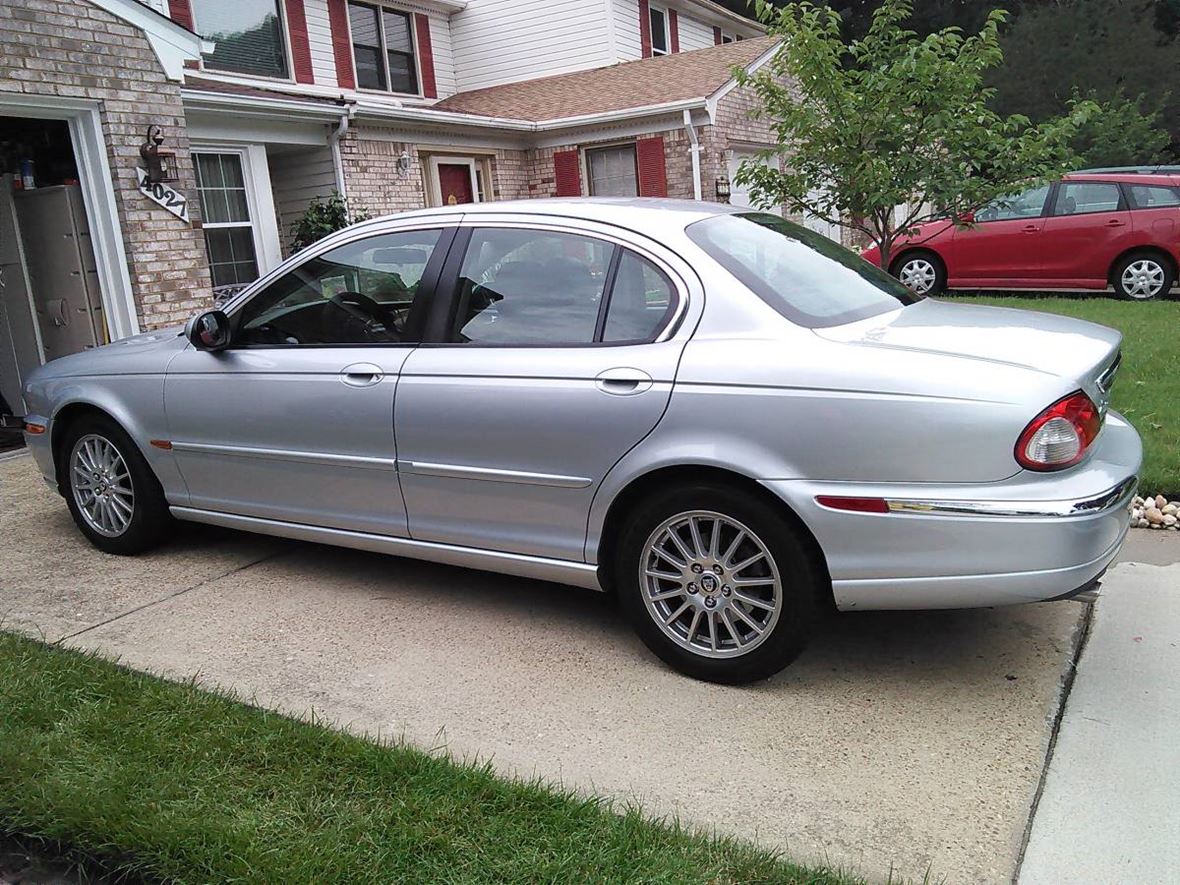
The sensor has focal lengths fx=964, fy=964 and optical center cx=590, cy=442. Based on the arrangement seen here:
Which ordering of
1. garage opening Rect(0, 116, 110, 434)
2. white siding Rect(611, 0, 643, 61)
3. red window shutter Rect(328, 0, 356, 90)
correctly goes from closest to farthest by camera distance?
garage opening Rect(0, 116, 110, 434) < red window shutter Rect(328, 0, 356, 90) < white siding Rect(611, 0, 643, 61)

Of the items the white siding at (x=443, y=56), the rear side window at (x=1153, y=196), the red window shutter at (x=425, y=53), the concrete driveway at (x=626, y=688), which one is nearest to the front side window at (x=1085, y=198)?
the rear side window at (x=1153, y=196)

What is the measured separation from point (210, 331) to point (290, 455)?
0.72 meters

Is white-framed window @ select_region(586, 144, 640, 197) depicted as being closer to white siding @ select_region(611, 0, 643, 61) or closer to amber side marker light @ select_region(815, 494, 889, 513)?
white siding @ select_region(611, 0, 643, 61)

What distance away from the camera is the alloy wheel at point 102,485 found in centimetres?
482

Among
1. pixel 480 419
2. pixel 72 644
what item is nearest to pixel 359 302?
pixel 480 419

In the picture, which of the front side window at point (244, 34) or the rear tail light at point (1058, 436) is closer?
the rear tail light at point (1058, 436)

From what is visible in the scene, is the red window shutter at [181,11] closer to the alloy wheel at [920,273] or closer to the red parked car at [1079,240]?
the red parked car at [1079,240]

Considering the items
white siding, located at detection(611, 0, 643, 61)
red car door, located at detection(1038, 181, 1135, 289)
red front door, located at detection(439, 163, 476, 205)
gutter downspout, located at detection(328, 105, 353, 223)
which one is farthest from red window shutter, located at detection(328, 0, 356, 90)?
red car door, located at detection(1038, 181, 1135, 289)

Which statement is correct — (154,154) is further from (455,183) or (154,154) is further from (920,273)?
(920,273)

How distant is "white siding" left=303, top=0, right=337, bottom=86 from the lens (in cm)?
1470

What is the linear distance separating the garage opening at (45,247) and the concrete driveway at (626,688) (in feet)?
13.4

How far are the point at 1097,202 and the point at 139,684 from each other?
1203 centimetres

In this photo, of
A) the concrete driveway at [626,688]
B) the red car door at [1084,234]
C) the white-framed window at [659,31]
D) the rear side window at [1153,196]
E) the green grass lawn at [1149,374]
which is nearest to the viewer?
the concrete driveway at [626,688]

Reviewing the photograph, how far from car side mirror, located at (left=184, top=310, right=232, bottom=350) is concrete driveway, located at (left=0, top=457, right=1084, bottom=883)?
1.10 m
